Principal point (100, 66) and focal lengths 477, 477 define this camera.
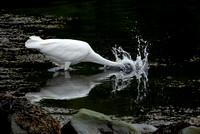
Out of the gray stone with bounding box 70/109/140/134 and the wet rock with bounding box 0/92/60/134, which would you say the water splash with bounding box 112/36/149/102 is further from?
the wet rock with bounding box 0/92/60/134

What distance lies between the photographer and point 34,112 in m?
6.82

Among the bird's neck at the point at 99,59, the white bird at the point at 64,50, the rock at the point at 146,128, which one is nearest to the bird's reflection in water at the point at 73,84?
the bird's neck at the point at 99,59

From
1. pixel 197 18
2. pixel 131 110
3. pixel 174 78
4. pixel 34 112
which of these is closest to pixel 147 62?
pixel 174 78

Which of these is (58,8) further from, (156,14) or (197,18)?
(197,18)

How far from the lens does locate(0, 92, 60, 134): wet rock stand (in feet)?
21.5

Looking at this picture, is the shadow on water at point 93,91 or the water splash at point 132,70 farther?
the water splash at point 132,70

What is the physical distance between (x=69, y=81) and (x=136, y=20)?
751 cm

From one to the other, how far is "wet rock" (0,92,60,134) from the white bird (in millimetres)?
4526

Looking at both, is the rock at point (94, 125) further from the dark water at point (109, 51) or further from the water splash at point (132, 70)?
the water splash at point (132, 70)

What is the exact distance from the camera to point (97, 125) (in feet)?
21.9

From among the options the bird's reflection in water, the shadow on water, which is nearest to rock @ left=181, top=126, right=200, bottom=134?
the shadow on water

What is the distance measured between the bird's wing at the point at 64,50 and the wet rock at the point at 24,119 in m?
4.53

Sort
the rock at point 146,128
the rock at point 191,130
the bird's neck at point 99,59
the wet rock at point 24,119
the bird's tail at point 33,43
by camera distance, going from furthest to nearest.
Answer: the bird's neck at point 99,59, the bird's tail at point 33,43, the rock at point 146,128, the wet rock at point 24,119, the rock at point 191,130

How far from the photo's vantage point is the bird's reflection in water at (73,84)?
9.70m
